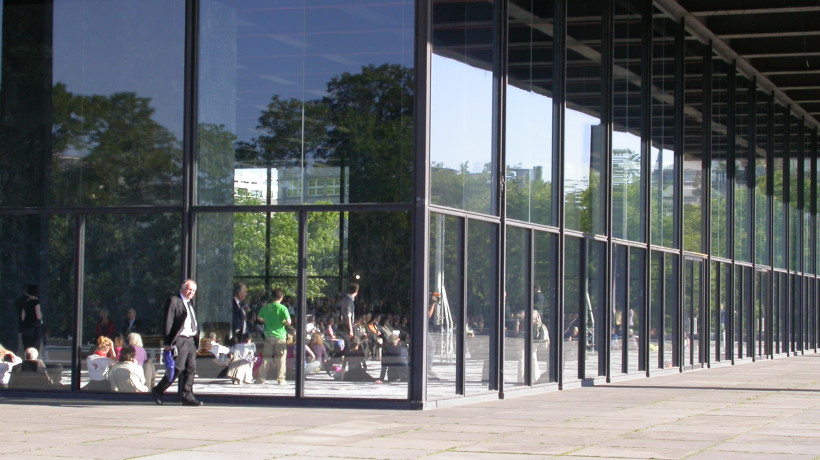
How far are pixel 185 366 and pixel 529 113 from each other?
679cm

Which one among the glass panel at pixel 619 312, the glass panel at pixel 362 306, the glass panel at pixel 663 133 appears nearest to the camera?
the glass panel at pixel 362 306

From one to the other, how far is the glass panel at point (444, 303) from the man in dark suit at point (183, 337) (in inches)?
117

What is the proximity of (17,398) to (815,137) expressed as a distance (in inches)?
1316

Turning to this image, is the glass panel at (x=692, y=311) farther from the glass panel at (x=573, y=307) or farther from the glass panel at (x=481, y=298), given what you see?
the glass panel at (x=481, y=298)

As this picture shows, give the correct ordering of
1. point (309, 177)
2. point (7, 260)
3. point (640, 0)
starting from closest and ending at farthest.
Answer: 1. point (309, 177)
2. point (7, 260)
3. point (640, 0)

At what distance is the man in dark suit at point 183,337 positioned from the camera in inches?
570

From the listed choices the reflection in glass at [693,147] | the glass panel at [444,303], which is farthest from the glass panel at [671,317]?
the glass panel at [444,303]

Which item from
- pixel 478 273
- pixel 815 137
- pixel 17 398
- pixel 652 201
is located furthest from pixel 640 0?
pixel 815 137

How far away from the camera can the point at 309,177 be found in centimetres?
1511

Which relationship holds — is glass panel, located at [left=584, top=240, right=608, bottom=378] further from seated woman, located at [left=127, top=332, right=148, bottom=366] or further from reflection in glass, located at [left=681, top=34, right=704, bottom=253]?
seated woman, located at [left=127, top=332, right=148, bottom=366]

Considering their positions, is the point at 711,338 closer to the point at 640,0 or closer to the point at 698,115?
the point at 698,115

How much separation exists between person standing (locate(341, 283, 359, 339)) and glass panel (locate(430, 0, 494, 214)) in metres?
1.59

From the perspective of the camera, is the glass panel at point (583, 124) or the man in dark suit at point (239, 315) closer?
the man in dark suit at point (239, 315)

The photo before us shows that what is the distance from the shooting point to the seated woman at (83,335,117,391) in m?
15.8
